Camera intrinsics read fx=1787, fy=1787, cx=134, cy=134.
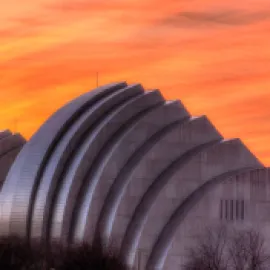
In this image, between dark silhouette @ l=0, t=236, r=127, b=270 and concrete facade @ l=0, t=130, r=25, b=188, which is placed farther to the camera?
concrete facade @ l=0, t=130, r=25, b=188

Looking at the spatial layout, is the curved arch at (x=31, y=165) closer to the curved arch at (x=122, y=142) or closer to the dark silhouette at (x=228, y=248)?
the curved arch at (x=122, y=142)

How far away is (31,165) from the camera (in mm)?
136625

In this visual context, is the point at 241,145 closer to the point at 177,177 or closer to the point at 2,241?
the point at 177,177

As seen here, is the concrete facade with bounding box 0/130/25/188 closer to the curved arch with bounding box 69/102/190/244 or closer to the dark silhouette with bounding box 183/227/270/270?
the curved arch with bounding box 69/102/190/244

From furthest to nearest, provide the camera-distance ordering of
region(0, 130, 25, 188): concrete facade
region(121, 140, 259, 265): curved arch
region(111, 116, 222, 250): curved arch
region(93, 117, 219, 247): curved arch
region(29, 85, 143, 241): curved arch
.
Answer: region(0, 130, 25, 188): concrete facade, region(121, 140, 259, 265): curved arch, region(29, 85, 143, 241): curved arch, region(111, 116, 222, 250): curved arch, region(93, 117, 219, 247): curved arch

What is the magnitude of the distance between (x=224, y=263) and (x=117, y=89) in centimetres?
1623

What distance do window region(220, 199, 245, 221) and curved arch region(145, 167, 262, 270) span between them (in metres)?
1.90

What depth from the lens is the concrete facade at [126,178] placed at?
135 metres

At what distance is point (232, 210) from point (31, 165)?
16001 mm

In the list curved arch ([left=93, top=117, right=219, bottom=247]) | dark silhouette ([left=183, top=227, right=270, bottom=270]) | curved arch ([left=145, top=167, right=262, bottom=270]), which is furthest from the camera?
curved arch ([left=145, top=167, right=262, bottom=270])

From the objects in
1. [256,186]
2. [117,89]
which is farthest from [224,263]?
[117,89]

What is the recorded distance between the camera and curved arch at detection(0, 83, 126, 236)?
13625 cm

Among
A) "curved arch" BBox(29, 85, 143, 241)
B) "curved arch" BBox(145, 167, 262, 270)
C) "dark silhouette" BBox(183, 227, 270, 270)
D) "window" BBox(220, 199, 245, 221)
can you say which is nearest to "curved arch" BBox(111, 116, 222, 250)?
"curved arch" BBox(145, 167, 262, 270)

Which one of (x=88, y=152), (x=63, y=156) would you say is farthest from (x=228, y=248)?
(x=63, y=156)
